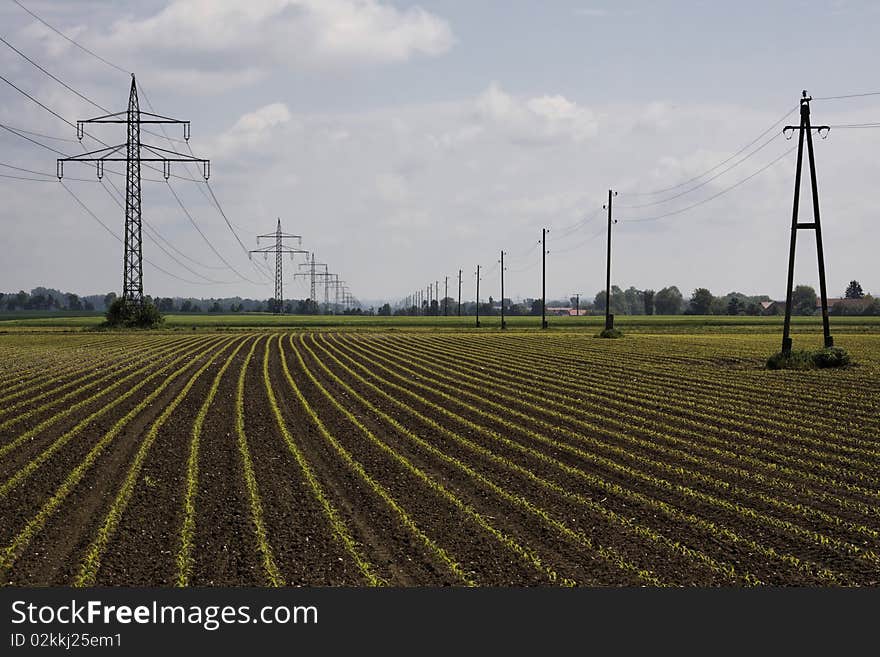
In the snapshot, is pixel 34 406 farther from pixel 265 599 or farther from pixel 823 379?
pixel 823 379

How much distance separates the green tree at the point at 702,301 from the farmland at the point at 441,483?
169099 mm

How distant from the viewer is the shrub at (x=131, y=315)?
245 ft

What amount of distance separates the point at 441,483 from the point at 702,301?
7453 inches

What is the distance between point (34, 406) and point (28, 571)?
1572 centimetres

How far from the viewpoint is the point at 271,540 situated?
37.8 ft

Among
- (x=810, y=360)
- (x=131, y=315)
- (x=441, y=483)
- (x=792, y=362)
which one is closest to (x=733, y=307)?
(x=131, y=315)

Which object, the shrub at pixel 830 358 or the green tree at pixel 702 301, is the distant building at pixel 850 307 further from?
the shrub at pixel 830 358

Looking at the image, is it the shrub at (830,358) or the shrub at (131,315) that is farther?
the shrub at (131,315)

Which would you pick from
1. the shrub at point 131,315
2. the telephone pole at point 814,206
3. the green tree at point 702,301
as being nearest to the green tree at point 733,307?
the green tree at point 702,301

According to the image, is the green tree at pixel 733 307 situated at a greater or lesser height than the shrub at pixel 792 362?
greater

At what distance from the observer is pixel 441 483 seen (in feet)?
48.9

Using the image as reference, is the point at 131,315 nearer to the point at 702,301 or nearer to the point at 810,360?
the point at 810,360

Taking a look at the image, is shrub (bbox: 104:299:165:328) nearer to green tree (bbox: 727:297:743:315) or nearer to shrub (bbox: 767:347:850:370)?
shrub (bbox: 767:347:850:370)

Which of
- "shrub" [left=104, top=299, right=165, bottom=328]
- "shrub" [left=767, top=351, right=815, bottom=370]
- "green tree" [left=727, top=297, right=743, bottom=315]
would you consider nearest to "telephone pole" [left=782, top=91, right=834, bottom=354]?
"shrub" [left=767, top=351, right=815, bottom=370]
